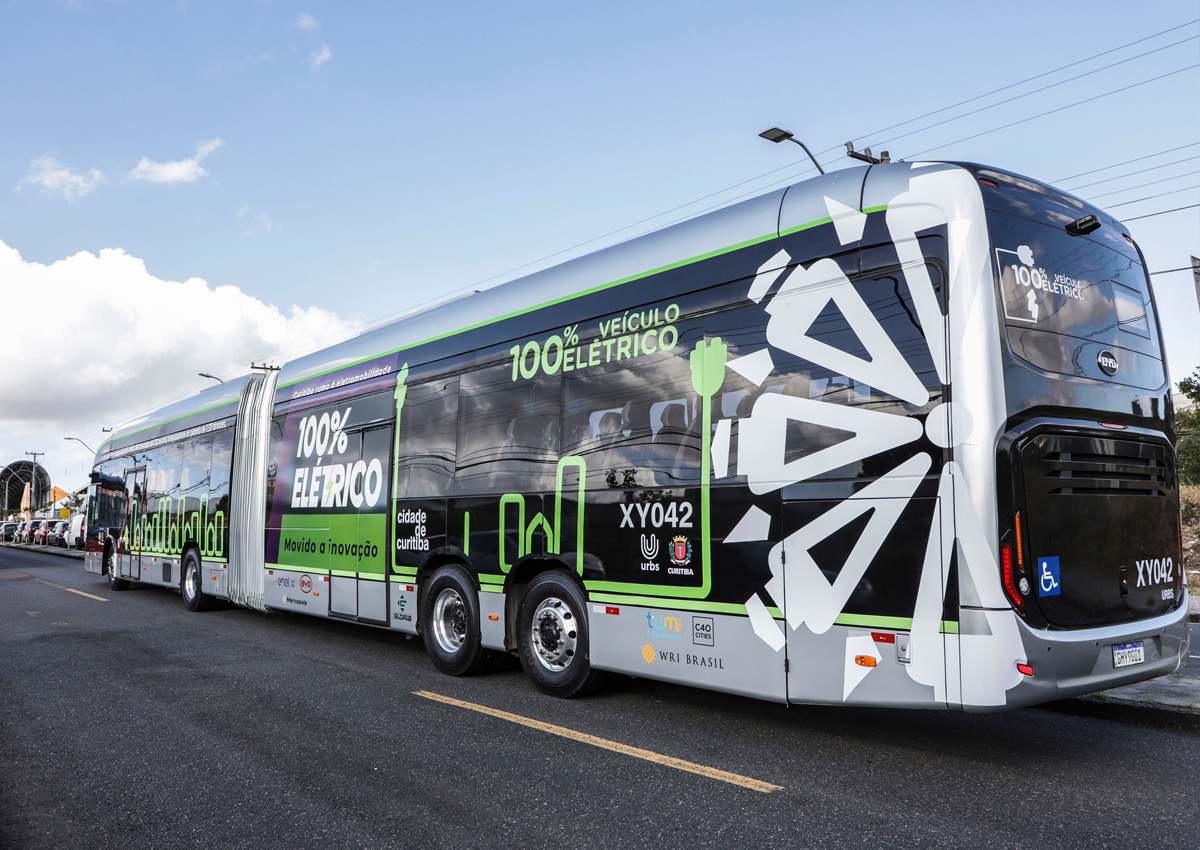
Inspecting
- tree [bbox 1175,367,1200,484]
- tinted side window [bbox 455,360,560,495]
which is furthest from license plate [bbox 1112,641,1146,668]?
tree [bbox 1175,367,1200,484]

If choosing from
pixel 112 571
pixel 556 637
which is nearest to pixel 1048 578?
pixel 556 637

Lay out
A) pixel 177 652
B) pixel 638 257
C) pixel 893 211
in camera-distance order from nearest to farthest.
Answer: pixel 893 211 < pixel 638 257 < pixel 177 652

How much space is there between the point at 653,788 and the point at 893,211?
144 inches

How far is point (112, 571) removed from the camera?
719 inches

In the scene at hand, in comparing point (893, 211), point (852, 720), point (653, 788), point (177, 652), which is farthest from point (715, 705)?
point (177, 652)

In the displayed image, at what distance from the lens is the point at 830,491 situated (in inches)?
205

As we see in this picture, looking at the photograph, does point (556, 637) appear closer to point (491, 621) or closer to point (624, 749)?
point (491, 621)

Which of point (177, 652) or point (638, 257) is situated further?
point (177, 652)

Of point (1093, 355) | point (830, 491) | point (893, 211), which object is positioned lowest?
point (830, 491)

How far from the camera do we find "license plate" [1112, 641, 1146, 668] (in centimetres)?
498

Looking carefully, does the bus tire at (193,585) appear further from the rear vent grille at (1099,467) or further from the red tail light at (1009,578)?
the rear vent grille at (1099,467)

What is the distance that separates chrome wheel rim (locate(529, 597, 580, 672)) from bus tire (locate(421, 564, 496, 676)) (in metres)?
0.81

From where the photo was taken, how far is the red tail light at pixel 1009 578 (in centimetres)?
460

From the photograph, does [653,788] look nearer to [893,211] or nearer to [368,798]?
[368,798]
